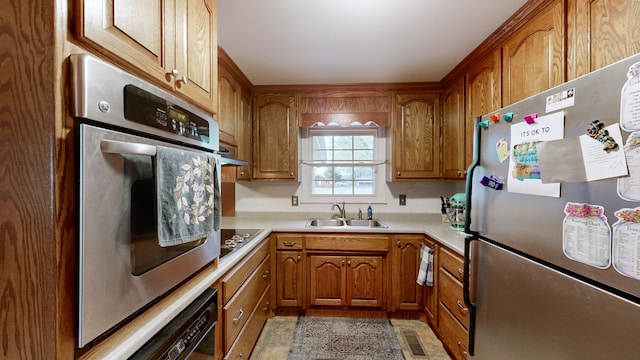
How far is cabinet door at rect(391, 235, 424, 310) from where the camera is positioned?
2270 millimetres

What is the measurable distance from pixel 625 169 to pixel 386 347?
185 centimetres

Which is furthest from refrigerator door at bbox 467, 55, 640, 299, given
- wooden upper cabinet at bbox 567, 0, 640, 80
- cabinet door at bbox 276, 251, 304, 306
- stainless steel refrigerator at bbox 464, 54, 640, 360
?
cabinet door at bbox 276, 251, 304, 306

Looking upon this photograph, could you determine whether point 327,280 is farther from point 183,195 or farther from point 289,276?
point 183,195

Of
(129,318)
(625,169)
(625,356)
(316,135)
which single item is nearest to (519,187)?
(625,169)

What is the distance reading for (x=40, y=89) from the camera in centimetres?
51

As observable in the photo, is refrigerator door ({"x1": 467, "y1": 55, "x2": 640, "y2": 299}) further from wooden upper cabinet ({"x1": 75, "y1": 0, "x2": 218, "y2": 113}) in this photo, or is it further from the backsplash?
the backsplash

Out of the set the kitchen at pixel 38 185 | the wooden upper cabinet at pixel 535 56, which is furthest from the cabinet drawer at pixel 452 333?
the kitchen at pixel 38 185

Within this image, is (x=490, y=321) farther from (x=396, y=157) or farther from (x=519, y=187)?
(x=396, y=157)

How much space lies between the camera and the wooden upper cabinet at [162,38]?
600 mm

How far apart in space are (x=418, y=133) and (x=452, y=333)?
175 centimetres

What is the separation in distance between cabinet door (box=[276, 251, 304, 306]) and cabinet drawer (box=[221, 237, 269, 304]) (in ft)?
0.99

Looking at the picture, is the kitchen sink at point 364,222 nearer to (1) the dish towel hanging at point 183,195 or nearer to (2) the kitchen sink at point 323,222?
(2) the kitchen sink at point 323,222

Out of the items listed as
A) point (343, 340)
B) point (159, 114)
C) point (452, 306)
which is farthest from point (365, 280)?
point (159, 114)

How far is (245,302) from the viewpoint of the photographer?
1.59m
